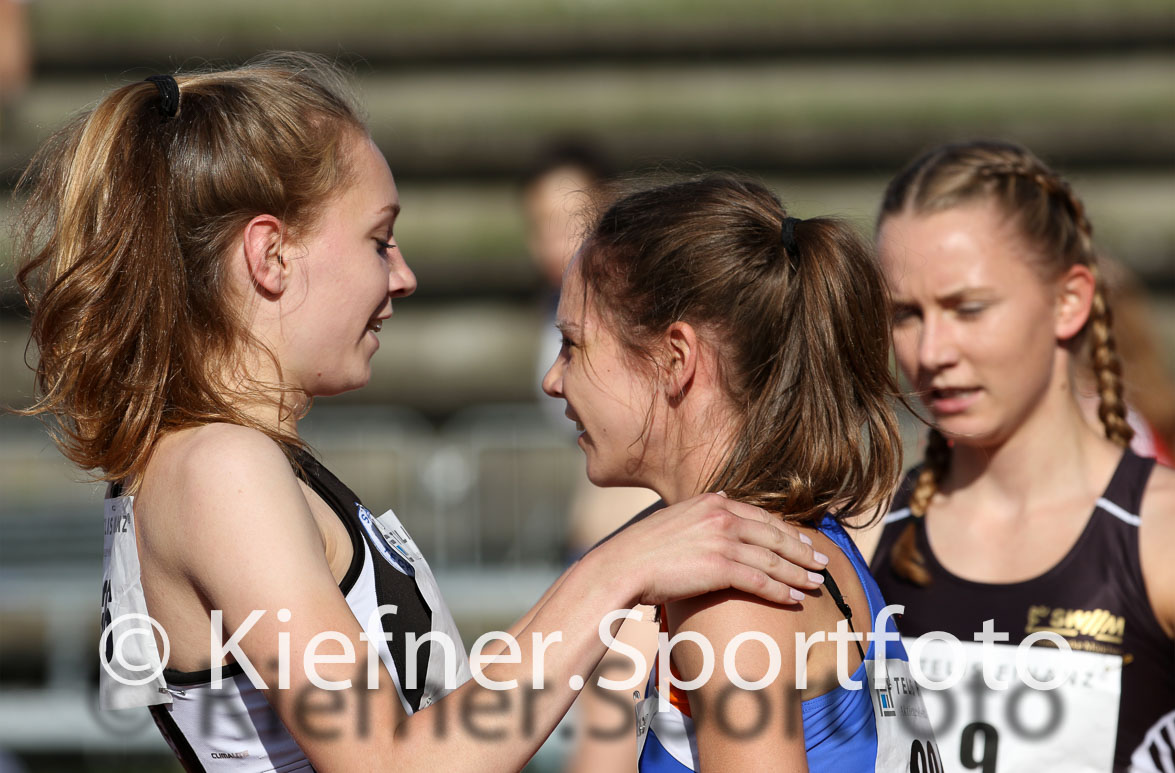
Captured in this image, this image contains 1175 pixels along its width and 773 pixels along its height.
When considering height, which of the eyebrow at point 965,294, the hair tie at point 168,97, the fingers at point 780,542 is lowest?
the fingers at point 780,542

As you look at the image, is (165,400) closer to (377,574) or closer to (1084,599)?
(377,574)

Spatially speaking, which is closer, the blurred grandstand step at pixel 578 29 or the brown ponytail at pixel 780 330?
the brown ponytail at pixel 780 330

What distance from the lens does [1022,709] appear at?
→ 2.42 m

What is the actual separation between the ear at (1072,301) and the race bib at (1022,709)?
703mm

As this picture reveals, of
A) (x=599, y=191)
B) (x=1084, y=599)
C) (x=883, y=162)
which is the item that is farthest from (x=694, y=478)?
(x=883, y=162)

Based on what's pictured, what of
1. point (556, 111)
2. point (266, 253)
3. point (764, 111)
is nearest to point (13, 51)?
point (556, 111)

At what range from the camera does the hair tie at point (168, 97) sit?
1.89m

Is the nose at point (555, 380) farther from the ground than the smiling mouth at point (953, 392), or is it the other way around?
the nose at point (555, 380)

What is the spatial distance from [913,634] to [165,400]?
1550 millimetres

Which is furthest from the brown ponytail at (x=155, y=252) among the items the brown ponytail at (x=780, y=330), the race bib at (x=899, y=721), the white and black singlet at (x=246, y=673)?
the race bib at (x=899, y=721)

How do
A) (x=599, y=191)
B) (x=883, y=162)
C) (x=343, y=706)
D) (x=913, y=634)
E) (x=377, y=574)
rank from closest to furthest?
(x=343, y=706)
(x=377, y=574)
(x=599, y=191)
(x=913, y=634)
(x=883, y=162)

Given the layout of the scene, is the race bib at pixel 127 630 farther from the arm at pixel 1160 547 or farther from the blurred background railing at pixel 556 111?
the blurred background railing at pixel 556 111

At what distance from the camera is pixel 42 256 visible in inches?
75.7

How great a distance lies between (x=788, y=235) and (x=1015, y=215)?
0.96 meters
